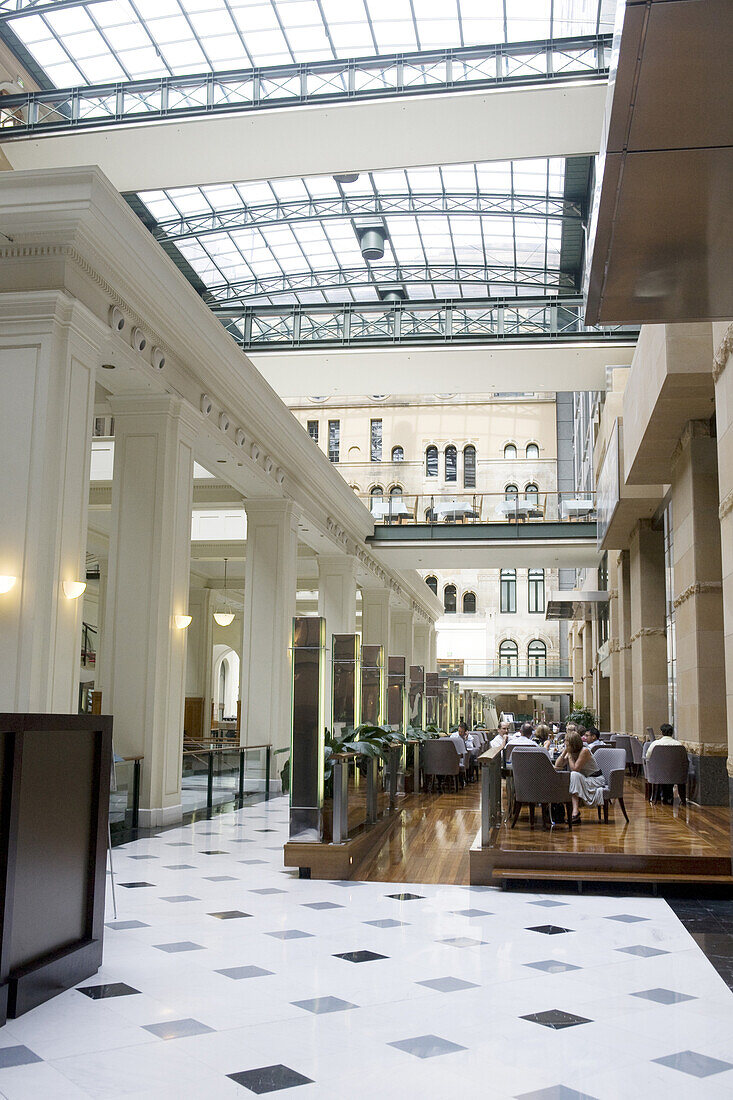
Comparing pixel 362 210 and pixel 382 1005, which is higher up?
pixel 362 210

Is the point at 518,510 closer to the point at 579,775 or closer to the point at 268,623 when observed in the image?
the point at 268,623

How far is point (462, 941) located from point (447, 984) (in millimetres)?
825

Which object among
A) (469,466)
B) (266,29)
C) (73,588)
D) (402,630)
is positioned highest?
(469,466)

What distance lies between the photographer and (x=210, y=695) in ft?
78.5

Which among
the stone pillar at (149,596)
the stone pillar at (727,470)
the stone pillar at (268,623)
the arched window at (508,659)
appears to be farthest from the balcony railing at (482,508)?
the arched window at (508,659)

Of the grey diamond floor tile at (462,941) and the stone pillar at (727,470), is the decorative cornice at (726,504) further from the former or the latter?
the grey diamond floor tile at (462,941)

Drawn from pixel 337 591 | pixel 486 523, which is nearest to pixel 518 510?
pixel 486 523

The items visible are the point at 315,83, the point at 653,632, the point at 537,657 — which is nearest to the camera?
the point at 315,83

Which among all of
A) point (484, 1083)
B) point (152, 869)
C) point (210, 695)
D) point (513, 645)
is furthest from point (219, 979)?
point (513, 645)

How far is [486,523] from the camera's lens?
20781 mm

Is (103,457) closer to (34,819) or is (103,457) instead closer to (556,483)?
(34,819)

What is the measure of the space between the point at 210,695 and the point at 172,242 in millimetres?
11720

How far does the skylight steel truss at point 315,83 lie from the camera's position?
10.6 meters

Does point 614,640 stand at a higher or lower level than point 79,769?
higher
